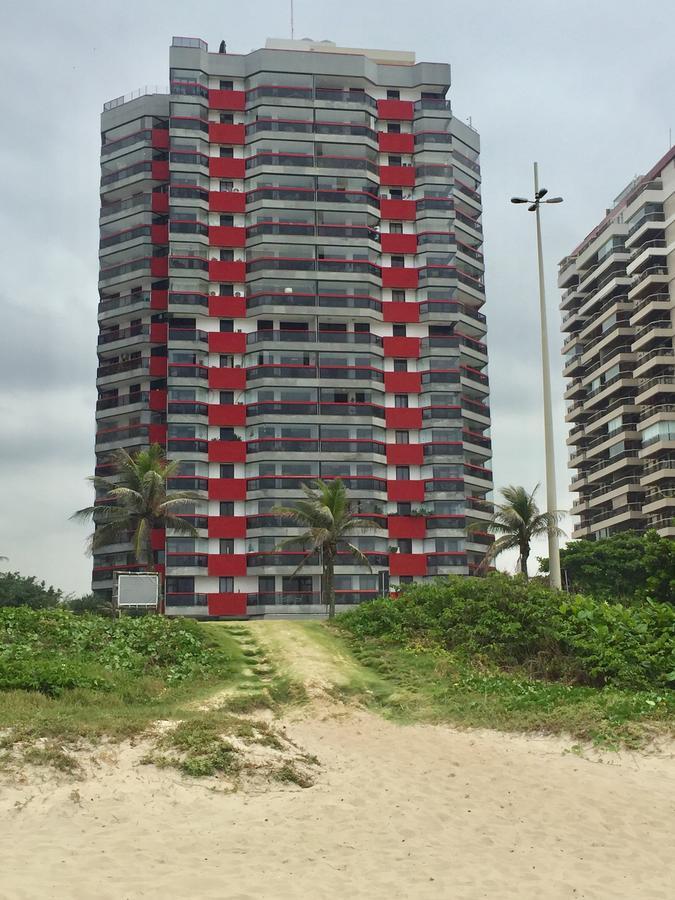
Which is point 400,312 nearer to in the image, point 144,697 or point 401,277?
point 401,277

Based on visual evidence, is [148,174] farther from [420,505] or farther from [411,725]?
[411,725]

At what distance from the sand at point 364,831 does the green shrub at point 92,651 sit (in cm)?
563

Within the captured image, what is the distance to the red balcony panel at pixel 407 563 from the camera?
95312 mm

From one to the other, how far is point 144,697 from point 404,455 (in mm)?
77904

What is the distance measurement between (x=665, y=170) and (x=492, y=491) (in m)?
45.6

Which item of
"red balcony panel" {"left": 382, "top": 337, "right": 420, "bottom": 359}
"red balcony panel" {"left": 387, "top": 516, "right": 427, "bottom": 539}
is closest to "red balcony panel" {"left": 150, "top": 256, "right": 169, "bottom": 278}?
"red balcony panel" {"left": 382, "top": 337, "right": 420, "bottom": 359}

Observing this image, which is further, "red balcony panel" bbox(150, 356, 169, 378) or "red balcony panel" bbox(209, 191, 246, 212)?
"red balcony panel" bbox(209, 191, 246, 212)

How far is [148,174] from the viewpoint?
108 m

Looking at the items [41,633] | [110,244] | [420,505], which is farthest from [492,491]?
[41,633]

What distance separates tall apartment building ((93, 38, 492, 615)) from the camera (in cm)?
9625

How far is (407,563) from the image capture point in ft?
315

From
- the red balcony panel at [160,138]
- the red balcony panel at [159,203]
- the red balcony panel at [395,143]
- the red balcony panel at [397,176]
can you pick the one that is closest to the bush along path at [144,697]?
the red balcony panel at [159,203]

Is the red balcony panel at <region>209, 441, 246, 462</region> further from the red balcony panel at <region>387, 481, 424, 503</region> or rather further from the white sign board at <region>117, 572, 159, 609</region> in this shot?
the white sign board at <region>117, 572, 159, 609</region>

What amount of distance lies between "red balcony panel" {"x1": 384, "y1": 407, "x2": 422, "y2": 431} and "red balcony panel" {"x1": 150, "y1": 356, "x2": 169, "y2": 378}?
24.0 meters
